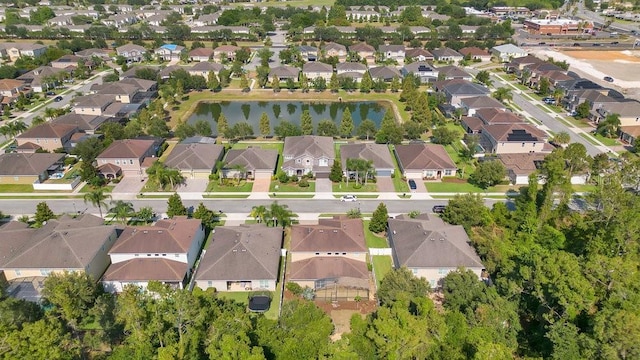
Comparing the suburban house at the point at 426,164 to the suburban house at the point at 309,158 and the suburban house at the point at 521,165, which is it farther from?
the suburban house at the point at 309,158

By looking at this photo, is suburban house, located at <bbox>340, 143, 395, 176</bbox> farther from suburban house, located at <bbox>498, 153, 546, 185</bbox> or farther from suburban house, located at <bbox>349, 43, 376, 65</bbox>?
suburban house, located at <bbox>349, 43, 376, 65</bbox>

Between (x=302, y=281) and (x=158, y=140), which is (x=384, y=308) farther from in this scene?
(x=158, y=140)

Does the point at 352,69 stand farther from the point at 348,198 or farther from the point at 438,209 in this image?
the point at 438,209

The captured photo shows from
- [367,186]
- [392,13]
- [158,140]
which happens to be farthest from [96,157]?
[392,13]

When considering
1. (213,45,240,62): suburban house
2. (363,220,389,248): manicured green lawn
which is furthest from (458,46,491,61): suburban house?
(363,220,389,248): manicured green lawn

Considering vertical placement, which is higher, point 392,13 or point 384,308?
point 392,13

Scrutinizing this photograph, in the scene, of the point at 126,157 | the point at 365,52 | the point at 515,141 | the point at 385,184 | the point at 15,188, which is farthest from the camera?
the point at 365,52

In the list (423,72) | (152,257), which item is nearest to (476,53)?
(423,72)
